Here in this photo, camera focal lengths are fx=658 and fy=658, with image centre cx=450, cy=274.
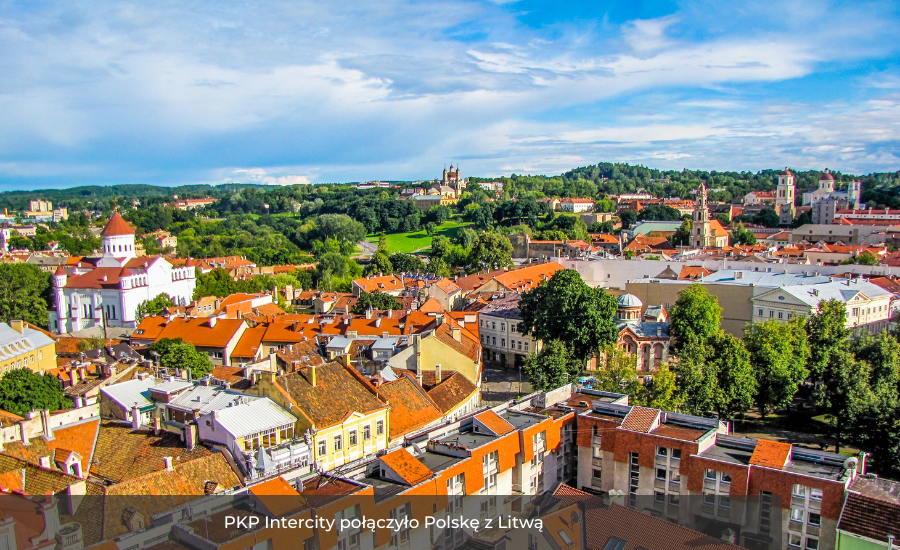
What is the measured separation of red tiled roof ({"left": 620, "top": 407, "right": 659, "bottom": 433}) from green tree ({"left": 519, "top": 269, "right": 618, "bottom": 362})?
1919cm

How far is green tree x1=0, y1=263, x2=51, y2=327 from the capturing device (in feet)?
222

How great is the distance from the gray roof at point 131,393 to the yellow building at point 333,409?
551 centimetres

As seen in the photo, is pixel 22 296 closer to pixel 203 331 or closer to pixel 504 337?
pixel 203 331

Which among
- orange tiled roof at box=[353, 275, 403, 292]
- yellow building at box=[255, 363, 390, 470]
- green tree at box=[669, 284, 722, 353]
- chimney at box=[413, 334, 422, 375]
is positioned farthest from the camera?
orange tiled roof at box=[353, 275, 403, 292]

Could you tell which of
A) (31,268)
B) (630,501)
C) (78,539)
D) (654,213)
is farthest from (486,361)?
(654,213)

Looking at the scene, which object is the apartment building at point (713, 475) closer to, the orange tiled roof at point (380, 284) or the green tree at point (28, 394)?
the green tree at point (28, 394)

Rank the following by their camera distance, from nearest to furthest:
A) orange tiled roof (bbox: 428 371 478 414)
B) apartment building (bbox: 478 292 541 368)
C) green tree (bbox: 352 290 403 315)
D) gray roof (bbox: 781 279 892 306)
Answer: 1. orange tiled roof (bbox: 428 371 478 414)
2. gray roof (bbox: 781 279 892 306)
3. apartment building (bbox: 478 292 541 368)
4. green tree (bbox: 352 290 403 315)

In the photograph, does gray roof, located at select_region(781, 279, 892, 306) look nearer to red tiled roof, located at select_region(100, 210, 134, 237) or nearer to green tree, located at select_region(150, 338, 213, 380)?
green tree, located at select_region(150, 338, 213, 380)

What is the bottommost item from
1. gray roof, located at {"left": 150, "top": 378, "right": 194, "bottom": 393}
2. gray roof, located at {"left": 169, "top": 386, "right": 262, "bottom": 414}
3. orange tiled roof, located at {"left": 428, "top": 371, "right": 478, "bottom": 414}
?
orange tiled roof, located at {"left": 428, "top": 371, "right": 478, "bottom": 414}

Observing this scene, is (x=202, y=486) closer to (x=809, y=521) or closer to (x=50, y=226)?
(x=809, y=521)

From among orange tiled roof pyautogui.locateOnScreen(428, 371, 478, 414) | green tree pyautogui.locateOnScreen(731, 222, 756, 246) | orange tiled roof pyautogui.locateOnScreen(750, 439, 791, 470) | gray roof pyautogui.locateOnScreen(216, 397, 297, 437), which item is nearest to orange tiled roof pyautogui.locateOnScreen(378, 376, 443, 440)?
orange tiled roof pyautogui.locateOnScreen(428, 371, 478, 414)

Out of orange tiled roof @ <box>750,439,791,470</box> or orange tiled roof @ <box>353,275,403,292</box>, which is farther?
orange tiled roof @ <box>353,275,403,292</box>

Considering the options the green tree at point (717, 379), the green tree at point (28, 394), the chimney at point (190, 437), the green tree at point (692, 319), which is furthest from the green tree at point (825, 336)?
the green tree at point (28, 394)

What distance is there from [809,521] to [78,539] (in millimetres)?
21916
